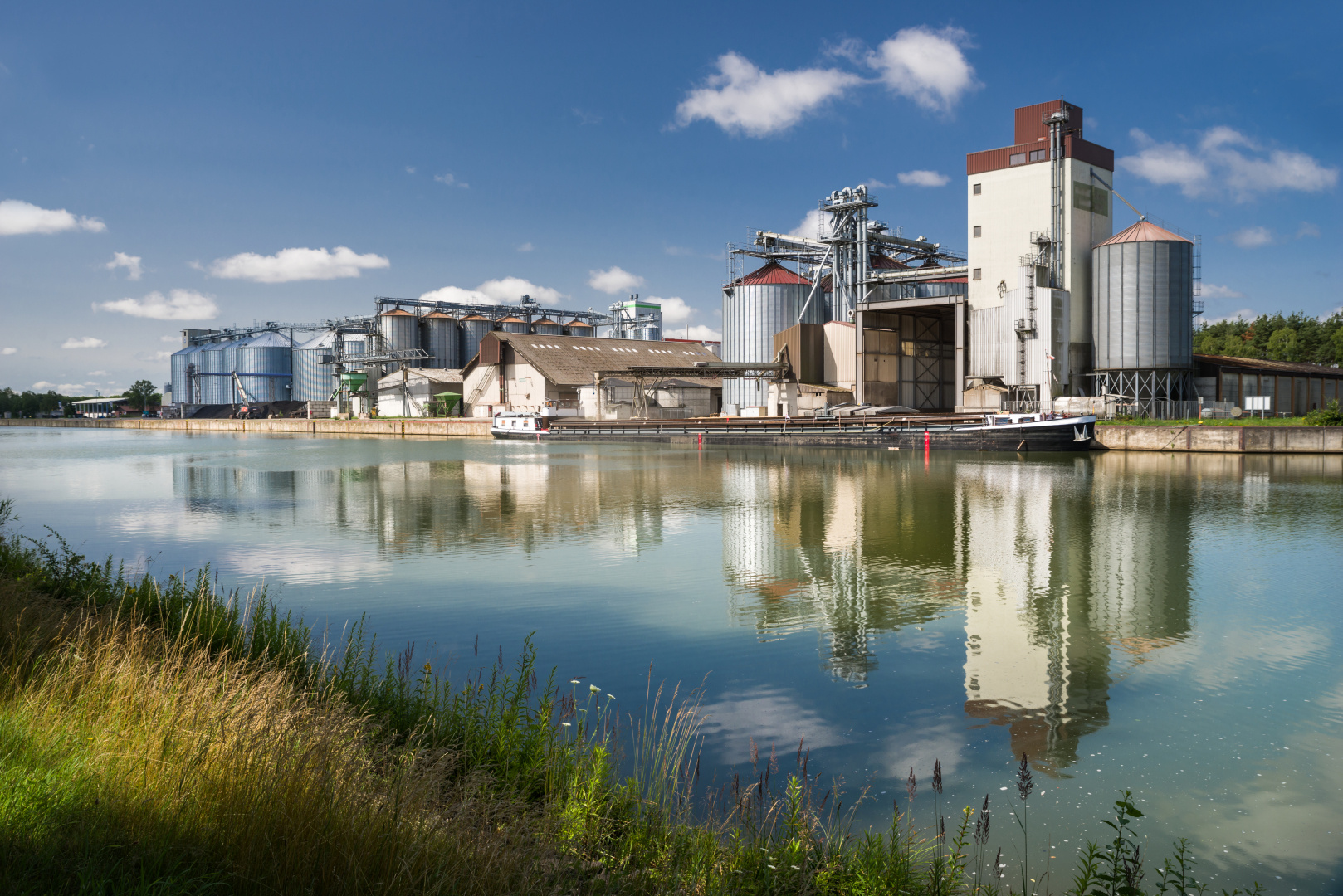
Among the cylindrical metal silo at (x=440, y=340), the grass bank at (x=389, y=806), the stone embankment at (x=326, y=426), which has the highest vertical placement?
the cylindrical metal silo at (x=440, y=340)

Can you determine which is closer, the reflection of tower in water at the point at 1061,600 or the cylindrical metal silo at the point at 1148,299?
the reflection of tower in water at the point at 1061,600

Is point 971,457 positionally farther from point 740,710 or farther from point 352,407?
point 352,407

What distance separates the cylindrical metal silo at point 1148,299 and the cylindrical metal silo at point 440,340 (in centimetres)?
7240

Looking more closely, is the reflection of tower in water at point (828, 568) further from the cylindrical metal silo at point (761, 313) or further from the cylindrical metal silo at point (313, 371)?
the cylindrical metal silo at point (313, 371)

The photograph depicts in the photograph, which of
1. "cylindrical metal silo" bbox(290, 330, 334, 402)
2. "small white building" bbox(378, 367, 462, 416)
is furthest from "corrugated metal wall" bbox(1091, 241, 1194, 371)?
"cylindrical metal silo" bbox(290, 330, 334, 402)

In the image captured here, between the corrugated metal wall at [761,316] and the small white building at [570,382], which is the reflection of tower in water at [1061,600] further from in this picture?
the small white building at [570,382]

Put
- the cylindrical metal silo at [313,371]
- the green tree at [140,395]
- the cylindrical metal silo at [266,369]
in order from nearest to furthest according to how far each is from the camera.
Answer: the cylindrical metal silo at [313,371] → the cylindrical metal silo at [266,369] → the green tree at [140,395]

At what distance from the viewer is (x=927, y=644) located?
10055 millimetres

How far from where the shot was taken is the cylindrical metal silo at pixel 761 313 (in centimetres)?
6681

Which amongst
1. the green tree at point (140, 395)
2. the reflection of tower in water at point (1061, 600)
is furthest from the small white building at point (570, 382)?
the green tree at point (140, 395)

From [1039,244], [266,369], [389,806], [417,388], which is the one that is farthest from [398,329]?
[389,806]

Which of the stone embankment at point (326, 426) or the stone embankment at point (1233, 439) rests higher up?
the stone embankment at point (326, 426)

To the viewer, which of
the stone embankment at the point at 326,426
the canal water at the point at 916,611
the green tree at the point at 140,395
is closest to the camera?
the canal water at the point at 916,611

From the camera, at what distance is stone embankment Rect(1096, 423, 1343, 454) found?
41.3m
